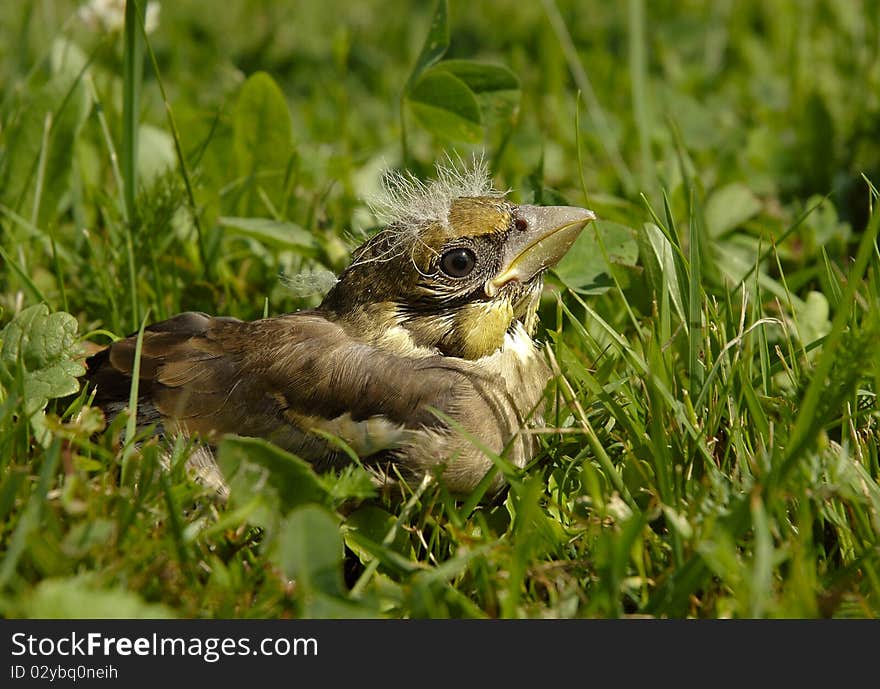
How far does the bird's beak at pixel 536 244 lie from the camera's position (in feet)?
9.86

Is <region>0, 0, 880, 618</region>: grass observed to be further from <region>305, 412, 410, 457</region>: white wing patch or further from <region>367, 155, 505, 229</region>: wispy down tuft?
<region>367, 155, 505, 229</region>: wispy down tuft

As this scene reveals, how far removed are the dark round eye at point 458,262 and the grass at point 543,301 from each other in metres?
0.32

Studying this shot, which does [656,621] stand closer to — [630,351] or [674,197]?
[630,351]

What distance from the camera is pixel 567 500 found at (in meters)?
2.76

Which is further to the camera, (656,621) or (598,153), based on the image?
(598,153)

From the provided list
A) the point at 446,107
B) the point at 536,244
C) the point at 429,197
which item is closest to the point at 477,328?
the point at 536,244

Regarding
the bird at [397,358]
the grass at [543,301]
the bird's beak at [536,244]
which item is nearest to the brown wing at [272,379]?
the bird at [397,358]

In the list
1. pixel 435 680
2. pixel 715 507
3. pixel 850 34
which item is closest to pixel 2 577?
pixel 435 680

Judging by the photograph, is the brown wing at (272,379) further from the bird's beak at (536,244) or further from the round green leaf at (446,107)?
the round green leaf at (446,107)

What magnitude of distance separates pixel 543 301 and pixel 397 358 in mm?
747

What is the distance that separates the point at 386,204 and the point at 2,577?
1.57 m

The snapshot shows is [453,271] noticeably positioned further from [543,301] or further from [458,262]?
[543,301]

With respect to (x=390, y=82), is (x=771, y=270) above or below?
below

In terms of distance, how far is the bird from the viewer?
280cm
